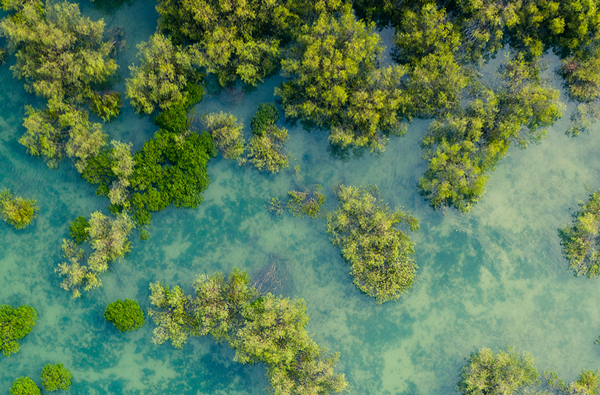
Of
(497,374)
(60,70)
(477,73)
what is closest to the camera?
(60,70)

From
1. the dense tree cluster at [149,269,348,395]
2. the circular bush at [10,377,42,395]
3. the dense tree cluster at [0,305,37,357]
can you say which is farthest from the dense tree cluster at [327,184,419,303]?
the circular bush at [10,377,42,395]

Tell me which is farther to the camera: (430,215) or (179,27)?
(430,215)

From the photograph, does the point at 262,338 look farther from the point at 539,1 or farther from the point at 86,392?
the point at 539,1

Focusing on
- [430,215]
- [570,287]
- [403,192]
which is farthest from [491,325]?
[403,192]

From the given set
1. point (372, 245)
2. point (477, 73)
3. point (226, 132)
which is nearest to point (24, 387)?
point (226, 132)

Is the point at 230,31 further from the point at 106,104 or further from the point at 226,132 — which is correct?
the point at 106,104

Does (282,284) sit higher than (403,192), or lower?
lower

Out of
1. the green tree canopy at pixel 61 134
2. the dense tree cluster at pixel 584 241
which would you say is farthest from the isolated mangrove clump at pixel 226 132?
the dense tree cluster at pixel 584 241
